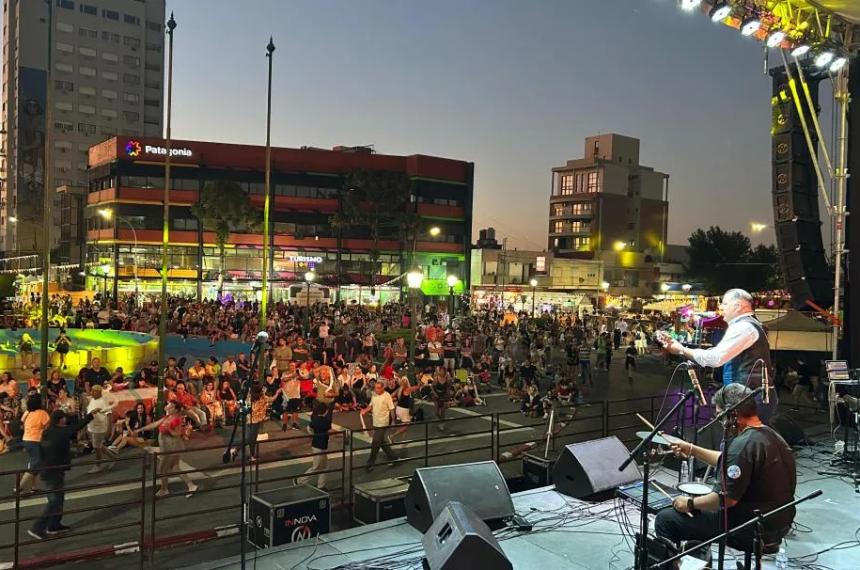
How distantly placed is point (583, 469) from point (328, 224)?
5361cm

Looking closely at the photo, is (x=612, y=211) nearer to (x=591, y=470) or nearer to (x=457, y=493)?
(x=591, y=470)

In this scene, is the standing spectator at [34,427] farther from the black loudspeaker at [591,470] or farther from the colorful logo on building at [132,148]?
the colorful logo on building at [132,148]

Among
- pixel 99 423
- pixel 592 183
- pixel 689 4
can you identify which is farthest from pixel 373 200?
pixel 99 423

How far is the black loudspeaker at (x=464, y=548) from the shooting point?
471 cm

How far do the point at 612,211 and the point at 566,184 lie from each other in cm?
748

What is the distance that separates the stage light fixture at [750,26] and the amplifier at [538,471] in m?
8.52

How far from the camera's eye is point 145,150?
184 ft

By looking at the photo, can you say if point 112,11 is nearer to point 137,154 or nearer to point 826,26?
point 137,154

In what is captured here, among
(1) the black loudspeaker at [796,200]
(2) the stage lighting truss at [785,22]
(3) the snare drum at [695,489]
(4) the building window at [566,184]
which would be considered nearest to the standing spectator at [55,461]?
(3) the snare drum at [695,489]

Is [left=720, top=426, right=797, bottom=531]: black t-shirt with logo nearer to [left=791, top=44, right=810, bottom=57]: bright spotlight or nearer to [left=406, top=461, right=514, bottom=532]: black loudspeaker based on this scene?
[left=406, top=461, right=514, bottom=532]: black loudspeaker

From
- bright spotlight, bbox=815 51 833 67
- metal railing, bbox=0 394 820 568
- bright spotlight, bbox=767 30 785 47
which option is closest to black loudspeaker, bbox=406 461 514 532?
metal railing, bbox=0 394 820 568

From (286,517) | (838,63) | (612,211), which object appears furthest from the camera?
(612,211)

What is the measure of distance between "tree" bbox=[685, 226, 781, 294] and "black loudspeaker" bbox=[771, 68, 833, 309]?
182 feet

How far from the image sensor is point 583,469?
24.7 ft
